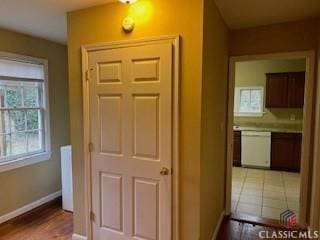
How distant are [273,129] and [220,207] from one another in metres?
3.10

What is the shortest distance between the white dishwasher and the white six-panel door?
12.6 feet

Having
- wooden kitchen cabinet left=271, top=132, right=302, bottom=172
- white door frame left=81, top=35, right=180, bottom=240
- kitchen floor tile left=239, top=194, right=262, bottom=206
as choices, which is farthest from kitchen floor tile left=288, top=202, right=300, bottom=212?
white door frame left=81, top=35, right=180, bottom=240

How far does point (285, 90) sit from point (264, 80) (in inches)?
21.6

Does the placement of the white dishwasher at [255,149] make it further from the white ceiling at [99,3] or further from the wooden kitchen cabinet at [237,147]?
the white ceiling at [99,3]

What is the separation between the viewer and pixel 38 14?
2496 mm

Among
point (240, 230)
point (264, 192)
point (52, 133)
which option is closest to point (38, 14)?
point (52, 133)

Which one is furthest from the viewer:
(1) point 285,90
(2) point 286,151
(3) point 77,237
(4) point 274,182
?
(1) point 285,90

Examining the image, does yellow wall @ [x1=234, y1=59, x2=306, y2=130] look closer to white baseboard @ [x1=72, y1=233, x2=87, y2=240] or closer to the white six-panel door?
the white six-panel door

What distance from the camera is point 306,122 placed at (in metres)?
2.82

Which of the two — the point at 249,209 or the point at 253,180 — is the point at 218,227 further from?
the point at 253,180

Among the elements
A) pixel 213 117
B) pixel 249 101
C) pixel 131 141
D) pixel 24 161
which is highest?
pixel 249 101

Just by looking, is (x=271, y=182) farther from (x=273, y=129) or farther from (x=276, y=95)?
(x=276, y=95)

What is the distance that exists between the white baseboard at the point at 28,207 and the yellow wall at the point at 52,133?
0.16 ft

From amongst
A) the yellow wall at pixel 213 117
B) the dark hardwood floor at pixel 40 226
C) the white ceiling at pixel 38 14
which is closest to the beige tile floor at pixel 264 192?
the yellow wall at pixel 213 117
